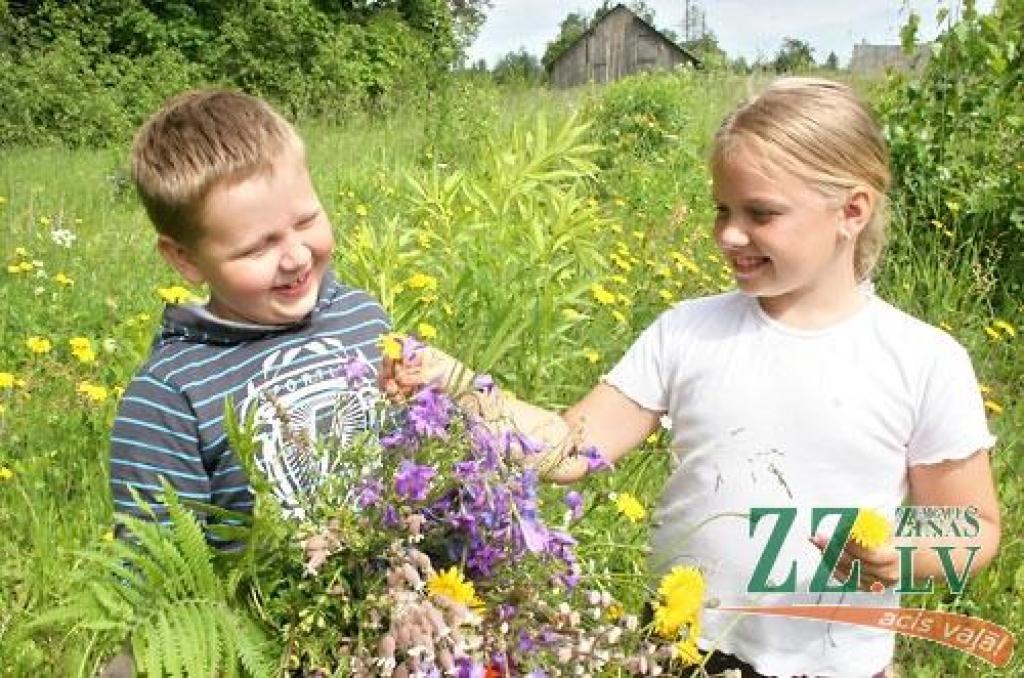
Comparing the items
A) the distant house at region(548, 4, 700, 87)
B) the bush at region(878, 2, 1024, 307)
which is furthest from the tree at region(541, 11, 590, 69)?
the bush at region(878, 2, 1024, 307)

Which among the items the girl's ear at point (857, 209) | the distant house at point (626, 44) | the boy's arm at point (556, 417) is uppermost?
the distant house at point (626, 44)

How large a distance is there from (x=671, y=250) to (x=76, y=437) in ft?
8.52

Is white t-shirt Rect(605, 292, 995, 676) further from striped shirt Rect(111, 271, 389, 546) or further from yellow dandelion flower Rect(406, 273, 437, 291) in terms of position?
yellow dandelion flower Rect(406, 273, 437, 291)

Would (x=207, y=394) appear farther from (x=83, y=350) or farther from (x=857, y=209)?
(x=83, y=350)

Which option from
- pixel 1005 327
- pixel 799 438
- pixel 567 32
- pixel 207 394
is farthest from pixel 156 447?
pixel 567 32

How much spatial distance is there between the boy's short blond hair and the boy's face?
0.02 metres

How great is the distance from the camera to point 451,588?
2.60 ft

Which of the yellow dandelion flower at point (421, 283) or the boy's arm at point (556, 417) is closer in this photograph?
the boy's arm at point (556, 417)

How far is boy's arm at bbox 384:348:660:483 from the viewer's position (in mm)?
1034

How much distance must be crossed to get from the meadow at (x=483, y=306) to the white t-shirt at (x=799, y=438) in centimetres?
15

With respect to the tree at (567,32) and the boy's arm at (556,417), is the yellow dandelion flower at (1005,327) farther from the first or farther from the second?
the tree at (567,32)

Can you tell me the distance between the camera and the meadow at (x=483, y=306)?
89.4 inches

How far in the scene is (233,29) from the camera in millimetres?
18578

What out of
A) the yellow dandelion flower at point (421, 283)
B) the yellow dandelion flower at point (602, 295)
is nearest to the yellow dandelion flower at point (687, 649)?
the yellow dandelion flower at point (421, 283)
